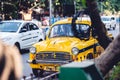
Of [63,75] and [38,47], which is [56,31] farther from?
[63,75]

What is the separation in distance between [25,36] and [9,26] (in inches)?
37.4

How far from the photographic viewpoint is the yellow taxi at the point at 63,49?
1145 centimetres

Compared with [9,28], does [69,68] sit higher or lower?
higher

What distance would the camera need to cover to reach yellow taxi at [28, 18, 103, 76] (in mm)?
Result: 11445

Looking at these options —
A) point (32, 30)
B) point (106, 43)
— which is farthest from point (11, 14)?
point (106, 43)

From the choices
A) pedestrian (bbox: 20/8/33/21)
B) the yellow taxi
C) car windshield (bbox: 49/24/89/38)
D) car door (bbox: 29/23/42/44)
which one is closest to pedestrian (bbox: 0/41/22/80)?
the yellow taxi

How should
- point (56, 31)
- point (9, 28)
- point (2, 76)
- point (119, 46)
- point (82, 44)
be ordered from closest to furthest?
point (2, 76) → point (119, 46) → point (82, 44) → point (56, 31) → point (9, 28)

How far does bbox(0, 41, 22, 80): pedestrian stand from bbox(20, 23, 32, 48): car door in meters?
17.5

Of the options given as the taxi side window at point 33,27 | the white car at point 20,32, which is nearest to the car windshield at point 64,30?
the white car at point 20,32

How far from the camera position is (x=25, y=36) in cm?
1930

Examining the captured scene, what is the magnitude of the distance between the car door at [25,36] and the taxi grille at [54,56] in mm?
7260

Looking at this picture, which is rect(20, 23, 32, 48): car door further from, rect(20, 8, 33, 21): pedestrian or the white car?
rect(20, 8, 33, 21): pedestrian

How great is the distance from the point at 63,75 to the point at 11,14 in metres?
32.1

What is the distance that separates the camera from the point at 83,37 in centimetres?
1223
